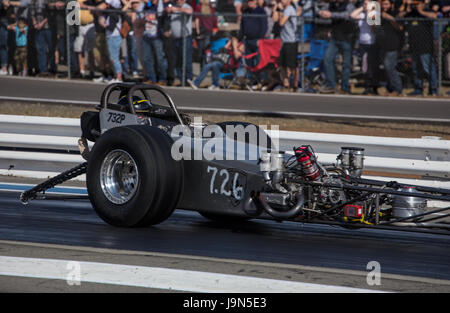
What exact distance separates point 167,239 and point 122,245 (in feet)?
1.57

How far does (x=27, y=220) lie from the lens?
7.57m

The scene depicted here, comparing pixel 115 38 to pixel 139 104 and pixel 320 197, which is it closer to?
pixel 139 104

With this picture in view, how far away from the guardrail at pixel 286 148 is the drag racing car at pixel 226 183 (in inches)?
81.7

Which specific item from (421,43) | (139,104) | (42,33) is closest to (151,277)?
(139,104)

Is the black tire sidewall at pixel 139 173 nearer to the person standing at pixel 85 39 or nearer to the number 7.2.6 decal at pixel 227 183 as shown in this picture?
the number 7.2.6 decal at pixel 227 183

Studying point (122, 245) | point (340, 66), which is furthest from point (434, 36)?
point (122, 245)

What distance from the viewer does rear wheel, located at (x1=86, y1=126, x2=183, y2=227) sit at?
6859 mm

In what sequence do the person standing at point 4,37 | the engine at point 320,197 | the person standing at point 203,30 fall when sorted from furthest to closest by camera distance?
the person standing at point 4,37 < the person standing at point 203,30 < the engine at point 320,197

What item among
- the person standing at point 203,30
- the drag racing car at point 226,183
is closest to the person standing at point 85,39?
the person standing at point 203,30

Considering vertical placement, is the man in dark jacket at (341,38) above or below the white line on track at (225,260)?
above

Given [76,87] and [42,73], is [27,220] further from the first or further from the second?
[42,73]

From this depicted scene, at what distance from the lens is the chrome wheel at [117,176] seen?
7.30 meters

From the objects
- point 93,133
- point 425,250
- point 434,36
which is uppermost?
point 434,36

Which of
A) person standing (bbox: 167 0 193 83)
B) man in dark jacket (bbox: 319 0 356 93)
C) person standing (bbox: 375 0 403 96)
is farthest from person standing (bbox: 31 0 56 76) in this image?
person standing (bbox: 375 0 403 96)
